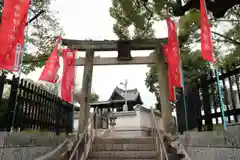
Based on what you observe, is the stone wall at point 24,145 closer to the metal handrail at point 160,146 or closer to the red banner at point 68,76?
the red banner at point 68,76

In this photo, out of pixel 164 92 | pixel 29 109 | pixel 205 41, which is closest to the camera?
pixel 29 109

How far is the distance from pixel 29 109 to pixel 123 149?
129 inches

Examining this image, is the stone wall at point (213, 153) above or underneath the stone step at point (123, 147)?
above

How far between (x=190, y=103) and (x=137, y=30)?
581 centimetres

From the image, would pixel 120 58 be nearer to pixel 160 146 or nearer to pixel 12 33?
pixel 160 146

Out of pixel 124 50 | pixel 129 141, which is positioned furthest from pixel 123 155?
pixel 124 50

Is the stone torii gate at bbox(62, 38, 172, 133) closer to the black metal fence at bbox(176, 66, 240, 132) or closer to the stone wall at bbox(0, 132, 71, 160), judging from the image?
the black metal fence at bbox(176, 66, 240, 132)

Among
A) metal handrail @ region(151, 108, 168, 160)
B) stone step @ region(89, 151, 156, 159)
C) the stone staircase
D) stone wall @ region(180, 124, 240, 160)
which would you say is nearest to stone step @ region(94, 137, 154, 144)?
the stone staircase

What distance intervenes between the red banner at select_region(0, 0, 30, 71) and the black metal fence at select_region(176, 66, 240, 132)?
397 centimetres

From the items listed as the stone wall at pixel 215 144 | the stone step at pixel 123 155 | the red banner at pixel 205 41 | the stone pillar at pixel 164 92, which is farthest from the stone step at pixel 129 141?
the red banner at pixel 205 41

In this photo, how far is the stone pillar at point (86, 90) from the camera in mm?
6570

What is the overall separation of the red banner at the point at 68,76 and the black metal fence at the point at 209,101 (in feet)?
12.0

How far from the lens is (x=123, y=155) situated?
5664 mm

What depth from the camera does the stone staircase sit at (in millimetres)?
5539
